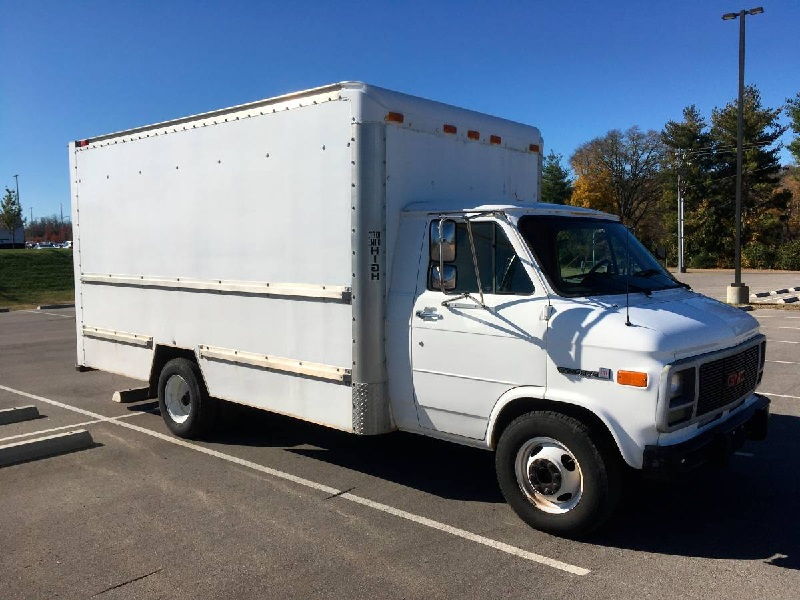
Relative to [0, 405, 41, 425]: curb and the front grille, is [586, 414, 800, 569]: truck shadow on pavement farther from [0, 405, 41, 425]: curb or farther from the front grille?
[0, 405, 41, 425]: curb

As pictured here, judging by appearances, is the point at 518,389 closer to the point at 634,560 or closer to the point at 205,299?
the point at 634,560

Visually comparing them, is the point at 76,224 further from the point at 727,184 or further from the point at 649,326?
the point at 727,184

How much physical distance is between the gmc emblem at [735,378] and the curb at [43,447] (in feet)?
19.1


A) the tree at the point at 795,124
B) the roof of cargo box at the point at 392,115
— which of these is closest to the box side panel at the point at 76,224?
the roof of cargo box at the point at 392,115

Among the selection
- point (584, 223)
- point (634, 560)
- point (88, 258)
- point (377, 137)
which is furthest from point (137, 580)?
point (88, 258)

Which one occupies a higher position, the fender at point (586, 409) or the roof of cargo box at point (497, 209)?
the roof of cargo box at point (497, 209)

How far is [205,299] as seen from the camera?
6762 mm

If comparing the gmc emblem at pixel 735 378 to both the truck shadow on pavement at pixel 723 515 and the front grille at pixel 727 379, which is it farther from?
the truck shadow on pavement at pixel 723 515

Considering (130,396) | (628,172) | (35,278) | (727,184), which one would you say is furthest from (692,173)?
(130,396)

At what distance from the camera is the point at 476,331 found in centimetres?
496

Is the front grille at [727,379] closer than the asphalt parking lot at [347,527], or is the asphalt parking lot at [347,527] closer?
the asphalt parking lot at [347,527]

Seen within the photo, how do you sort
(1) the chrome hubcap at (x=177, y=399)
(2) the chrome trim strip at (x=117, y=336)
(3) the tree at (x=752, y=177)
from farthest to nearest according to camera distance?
(3) the tree at (x=752, y=177)
(2) the chrome trim strip at (x=117, y=336)
(1) the chrome hubcap at (x=177, y=399)

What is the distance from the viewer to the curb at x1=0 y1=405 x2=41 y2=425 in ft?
25.7

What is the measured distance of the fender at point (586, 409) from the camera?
4264 mm
